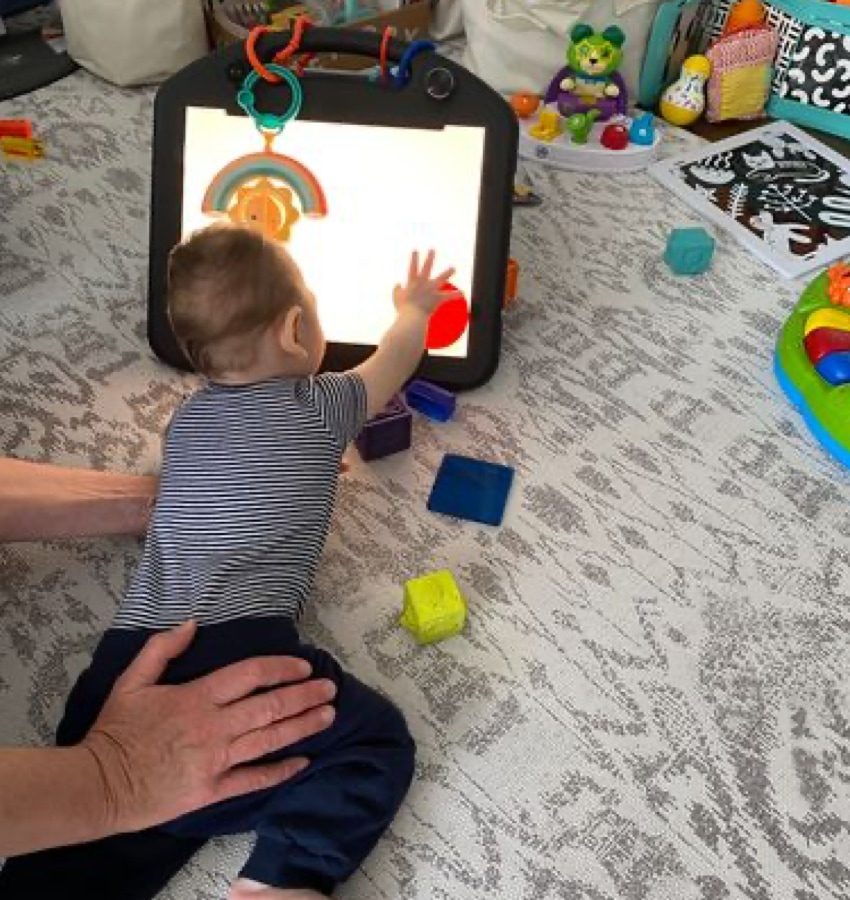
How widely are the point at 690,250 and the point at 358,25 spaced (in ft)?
2.30

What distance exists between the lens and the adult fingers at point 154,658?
0.79 m

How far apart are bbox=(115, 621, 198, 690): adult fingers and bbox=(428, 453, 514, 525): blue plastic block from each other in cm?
36

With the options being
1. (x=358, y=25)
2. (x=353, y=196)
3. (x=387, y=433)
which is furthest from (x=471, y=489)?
(x=358, y=25)

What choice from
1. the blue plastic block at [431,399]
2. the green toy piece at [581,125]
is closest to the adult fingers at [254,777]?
the blue plastic block at [431,399]

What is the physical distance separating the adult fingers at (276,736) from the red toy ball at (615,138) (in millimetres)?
1102

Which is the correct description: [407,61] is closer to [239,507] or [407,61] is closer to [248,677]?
[239,507]

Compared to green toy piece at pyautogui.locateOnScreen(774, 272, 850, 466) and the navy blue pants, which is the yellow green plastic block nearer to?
the navy blue pants

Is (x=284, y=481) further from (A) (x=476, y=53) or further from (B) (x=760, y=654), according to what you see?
(A) (x=476, y=53)

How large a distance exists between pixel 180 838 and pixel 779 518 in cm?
69

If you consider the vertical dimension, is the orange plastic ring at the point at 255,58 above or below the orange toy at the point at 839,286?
above

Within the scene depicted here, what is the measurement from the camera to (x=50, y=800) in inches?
28.0

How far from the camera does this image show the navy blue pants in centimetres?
77

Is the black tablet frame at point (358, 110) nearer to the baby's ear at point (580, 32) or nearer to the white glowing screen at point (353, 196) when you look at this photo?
the white glowing screen at point (353, 196)

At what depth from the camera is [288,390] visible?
921 mm
